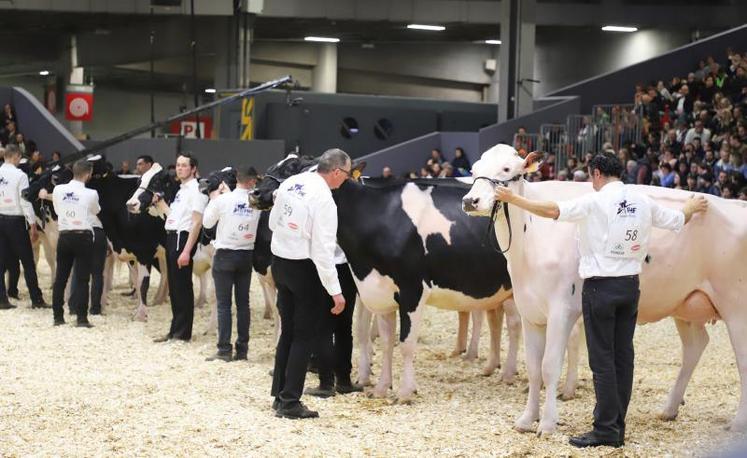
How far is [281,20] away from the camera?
32219mm

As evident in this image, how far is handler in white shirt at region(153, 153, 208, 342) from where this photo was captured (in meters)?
11.7

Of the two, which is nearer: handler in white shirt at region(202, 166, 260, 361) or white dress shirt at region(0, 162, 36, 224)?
handler in white shirt at region(202, 166, 260, 361)

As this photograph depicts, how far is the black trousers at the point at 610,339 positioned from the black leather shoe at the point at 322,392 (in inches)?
100

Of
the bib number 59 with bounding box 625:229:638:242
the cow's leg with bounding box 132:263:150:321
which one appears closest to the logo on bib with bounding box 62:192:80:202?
the cow's leg with bounding box 132:263:150:321

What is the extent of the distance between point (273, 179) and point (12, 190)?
19.8 ft

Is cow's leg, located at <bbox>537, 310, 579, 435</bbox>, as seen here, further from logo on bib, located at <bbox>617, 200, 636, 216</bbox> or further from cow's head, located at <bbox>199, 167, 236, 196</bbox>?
cow's head, located at <bbox>199, 167, 236, 196</bbox>

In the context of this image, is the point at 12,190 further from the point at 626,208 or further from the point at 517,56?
the point at 517,56

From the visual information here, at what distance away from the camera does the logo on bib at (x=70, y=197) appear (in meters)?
12.9

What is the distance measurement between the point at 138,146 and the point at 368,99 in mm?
7723

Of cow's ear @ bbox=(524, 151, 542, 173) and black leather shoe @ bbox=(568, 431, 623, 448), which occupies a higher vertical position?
cow's ear @ bbox=(524, 151, 542, 173)

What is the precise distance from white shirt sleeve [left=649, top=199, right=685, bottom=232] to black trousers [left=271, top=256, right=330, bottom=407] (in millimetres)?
2444

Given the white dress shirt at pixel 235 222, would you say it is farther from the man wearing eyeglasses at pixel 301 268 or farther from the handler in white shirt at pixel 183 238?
the man wearing eyeglasses at pixel 301 268

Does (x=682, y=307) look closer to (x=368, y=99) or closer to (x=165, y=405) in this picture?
(x=165, y=405)

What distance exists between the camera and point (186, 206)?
11844 mm
